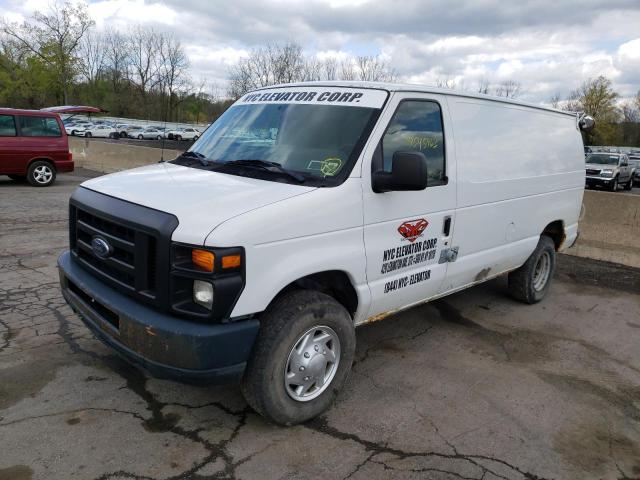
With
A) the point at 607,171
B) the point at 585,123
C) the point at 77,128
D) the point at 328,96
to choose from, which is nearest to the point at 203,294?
the point at 328,96

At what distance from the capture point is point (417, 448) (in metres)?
3.10

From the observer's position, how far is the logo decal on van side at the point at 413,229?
12.0 feet

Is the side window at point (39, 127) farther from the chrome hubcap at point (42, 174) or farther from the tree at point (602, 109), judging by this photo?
the tree at point (602, 109)

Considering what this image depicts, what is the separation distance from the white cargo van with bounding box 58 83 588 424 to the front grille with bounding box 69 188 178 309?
12 mm

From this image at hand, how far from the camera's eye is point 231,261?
267 centimetres

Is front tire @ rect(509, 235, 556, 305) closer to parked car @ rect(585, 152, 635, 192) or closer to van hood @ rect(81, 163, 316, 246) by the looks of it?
van hood @ rect(81, 163, 316, 246)

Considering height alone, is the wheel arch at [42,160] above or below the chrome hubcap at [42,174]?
above

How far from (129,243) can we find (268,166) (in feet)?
3.46

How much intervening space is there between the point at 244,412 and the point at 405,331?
6.81ft

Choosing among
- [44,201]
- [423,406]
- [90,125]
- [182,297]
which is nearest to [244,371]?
[182,297]

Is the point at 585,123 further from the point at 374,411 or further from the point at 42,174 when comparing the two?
the point at 42,174

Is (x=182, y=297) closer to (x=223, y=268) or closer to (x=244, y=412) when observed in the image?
Answer: (x=223, y=268)

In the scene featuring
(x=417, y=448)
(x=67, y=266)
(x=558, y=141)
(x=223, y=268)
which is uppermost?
(x=558, y=141)

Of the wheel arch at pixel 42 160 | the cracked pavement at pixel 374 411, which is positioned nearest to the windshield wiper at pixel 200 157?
the cracked pavement at pixel 374 411
